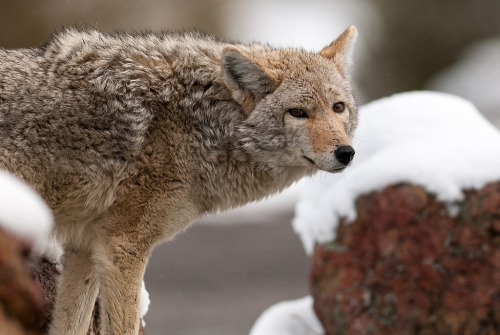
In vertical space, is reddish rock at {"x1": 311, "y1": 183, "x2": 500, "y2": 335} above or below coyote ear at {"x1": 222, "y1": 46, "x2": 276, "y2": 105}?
below

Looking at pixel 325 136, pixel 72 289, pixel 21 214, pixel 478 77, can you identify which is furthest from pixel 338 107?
pixel 478 77

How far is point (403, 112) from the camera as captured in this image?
7008 millimetres

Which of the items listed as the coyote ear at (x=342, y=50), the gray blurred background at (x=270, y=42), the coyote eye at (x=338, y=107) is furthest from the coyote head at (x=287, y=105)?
the gray blurred background at (x=270, y=42)

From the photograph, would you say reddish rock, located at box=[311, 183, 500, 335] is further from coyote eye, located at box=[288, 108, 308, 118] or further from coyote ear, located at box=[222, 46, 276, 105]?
coyote ear, located at box=[222, 46, 276, 105]

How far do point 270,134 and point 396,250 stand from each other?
1.52m

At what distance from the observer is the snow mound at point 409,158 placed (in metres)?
5.82

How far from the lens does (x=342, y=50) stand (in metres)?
5.59

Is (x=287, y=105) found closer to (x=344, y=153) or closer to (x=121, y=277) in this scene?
(x=344, y=153)

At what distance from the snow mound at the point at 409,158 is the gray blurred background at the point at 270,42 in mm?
1536

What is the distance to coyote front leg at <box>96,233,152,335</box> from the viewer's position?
466 centimetres

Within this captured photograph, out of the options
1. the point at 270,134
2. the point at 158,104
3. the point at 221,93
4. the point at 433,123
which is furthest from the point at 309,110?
the point at 433,123

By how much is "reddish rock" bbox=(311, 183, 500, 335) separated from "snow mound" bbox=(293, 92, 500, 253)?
12 cm

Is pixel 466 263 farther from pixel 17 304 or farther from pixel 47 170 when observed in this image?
pixel 17 304

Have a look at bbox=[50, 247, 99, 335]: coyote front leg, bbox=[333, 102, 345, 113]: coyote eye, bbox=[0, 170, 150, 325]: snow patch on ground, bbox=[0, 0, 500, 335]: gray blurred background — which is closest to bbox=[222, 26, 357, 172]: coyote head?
bbox=[333, 102, 345, 113]: coyote eye
